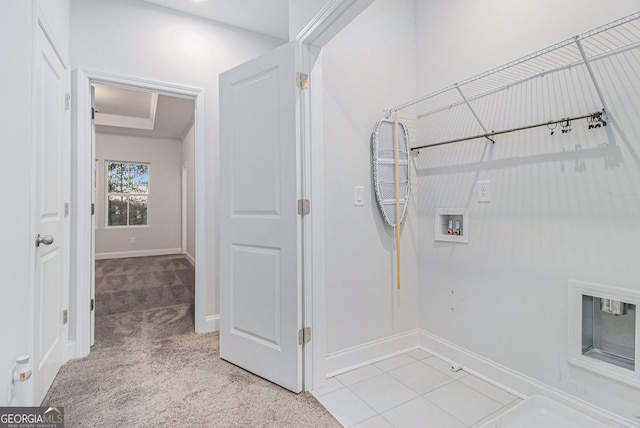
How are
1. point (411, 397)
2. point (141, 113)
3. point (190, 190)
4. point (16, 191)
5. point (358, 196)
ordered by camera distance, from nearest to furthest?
point (16, 191) → point (411, 397) → point (358, 196) → point (141, 113) → point (190, 190)

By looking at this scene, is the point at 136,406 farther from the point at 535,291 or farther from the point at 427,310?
the point at 535,291

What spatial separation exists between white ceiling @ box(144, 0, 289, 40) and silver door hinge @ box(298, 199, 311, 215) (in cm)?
187

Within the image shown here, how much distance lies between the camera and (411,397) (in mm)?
1785

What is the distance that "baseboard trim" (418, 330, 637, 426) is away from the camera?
1516 mm

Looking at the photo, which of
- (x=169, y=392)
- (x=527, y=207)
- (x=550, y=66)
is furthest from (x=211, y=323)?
(x=550, y=66)

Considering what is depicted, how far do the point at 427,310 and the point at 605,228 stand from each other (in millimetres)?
1255

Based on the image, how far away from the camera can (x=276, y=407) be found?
168 cm

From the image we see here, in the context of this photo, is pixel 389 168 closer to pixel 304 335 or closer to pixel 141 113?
pixel 304 335

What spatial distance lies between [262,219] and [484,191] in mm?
1445

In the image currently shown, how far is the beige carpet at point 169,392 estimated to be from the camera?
62.1 inches

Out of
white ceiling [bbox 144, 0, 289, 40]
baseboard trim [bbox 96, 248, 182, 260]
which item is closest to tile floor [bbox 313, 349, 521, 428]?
white ceiling [bbox 144, 0, 289, 40]

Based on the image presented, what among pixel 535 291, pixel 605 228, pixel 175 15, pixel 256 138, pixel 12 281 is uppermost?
pixel 175 15

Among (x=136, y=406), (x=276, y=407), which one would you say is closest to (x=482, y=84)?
(x=276, y=407)

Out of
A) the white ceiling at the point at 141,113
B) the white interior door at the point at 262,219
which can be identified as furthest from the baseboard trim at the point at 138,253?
the white interior door at the point at 262,219
